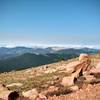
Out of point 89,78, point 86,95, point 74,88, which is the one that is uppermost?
point 89,78

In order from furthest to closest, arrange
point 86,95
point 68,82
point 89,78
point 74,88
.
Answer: point 89,78 < point 68,82 < point 74,88 < point 86,95

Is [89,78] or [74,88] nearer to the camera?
[74,88]

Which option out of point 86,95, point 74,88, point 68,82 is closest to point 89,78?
point 68,82

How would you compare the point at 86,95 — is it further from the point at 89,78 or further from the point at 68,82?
the point at 89,78

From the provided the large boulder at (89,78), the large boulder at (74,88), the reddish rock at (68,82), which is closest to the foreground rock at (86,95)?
the large boulder at (74,88)

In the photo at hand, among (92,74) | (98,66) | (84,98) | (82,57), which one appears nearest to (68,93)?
(84,98)

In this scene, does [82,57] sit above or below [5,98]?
above

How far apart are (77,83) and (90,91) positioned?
8884 mm

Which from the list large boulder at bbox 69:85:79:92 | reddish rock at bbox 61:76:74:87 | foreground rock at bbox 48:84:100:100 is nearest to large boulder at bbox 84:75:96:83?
reddish rock at bbox 61:76:74:87

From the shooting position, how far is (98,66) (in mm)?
58656

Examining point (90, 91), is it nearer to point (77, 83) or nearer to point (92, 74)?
point (77, 83)

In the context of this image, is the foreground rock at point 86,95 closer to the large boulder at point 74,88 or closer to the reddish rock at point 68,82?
the large boulder at point 74,88

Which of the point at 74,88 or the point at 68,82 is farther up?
the point at 68,82

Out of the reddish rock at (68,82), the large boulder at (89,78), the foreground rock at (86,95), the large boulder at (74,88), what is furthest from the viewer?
the large boulder at (89,78)
